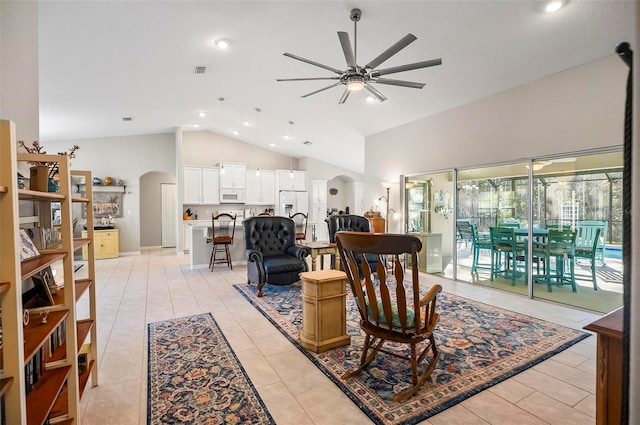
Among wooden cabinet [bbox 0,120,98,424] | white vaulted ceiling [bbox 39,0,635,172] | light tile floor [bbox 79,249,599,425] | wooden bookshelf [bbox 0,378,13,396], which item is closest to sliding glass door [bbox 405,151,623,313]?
light tile floor [bbox 79,249,599,425]

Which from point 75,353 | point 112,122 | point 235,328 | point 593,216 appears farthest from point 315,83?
point 112,122

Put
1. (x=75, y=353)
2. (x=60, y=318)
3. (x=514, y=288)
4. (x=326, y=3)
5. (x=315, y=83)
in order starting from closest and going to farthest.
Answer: (x=60, y=318) → (x=75, y=353) → (x=326, y=3) → (x=514, y=288) → (x=315, y=83)

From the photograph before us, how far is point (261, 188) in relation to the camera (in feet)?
31.9

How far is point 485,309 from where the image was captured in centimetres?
371

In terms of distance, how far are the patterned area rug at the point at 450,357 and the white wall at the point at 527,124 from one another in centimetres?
221

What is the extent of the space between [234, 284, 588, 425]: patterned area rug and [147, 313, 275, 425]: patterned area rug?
1.93ft

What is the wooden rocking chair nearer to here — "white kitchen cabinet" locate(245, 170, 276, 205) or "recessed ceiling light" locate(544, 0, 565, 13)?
"recessed ceiling light" locate(544, 0, 565, 13)

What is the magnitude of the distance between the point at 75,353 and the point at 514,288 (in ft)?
16.7

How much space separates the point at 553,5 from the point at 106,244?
9.47 meters

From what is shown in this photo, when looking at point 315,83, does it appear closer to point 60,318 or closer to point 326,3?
point 326,3

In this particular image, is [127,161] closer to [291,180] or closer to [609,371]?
[291,180]

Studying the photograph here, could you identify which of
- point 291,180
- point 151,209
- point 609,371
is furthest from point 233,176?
point 609,371

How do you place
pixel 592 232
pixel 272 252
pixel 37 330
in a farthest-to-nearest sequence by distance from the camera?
pixel 272 252 < pixel 592 232 < pixel 37 330

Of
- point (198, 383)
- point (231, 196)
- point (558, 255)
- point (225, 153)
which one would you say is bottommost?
point (198, 383)
